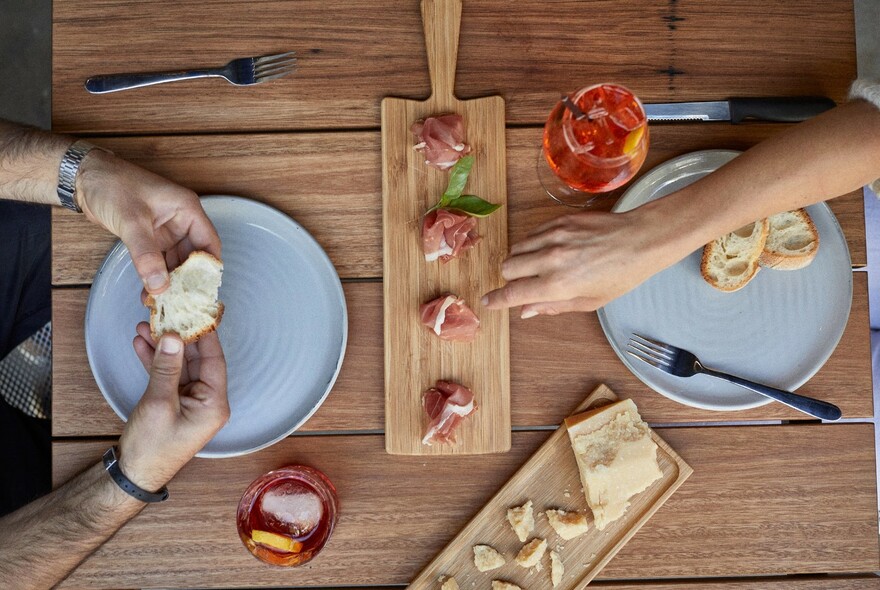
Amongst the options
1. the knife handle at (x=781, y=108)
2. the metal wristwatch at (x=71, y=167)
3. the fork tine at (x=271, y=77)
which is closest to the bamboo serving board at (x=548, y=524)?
the knife handle at (x=781, y=108)

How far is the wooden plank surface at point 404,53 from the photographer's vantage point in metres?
1.36

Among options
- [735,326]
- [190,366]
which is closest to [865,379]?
[735,326]

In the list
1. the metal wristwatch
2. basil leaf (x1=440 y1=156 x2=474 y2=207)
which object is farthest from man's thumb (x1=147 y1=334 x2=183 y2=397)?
basil leaf (x1=440 y1=156 x2=474 y2=207)

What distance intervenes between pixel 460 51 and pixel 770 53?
2.18 feet

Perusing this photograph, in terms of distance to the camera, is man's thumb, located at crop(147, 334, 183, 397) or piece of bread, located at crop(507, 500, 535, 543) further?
piece of bread, located at crop(507, 500, 535, 543)

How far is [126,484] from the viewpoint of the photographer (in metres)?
1.27

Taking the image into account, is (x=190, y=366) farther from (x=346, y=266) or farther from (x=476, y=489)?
(x=476, y=489)

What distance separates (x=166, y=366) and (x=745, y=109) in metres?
1.26

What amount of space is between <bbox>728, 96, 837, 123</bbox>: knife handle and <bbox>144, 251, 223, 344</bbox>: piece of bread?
1.11m

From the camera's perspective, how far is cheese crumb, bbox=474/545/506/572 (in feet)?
4.36

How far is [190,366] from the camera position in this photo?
4.30 feet

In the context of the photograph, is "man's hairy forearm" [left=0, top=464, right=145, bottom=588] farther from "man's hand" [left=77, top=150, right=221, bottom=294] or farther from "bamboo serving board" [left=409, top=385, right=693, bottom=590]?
"bamboo serving board" [left=409, top=385, right=693, bottom=590]

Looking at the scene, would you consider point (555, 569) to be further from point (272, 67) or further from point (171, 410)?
point (272, 67)

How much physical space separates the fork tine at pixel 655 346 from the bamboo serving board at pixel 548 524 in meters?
0.12
